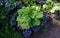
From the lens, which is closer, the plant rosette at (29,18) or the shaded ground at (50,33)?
the plant rosette at (29,18)

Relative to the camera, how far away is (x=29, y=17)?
13.9ft

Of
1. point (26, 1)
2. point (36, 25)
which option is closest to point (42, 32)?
point (36, 25)

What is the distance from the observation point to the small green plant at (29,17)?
13.8ft

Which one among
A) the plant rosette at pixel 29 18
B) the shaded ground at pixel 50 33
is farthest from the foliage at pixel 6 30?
the shaded ground at pixel 50 33

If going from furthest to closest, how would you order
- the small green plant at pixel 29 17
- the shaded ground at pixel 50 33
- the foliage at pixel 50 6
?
the foliage at pixel 50 6 < the shaded ground at pixel 50 33 < the small green plant at pixel 29 17

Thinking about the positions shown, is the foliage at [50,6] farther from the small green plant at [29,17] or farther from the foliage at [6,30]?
the foliage at [6,30]

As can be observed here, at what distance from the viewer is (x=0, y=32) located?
14.1 ft

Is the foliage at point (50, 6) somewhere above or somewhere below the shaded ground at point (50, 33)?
above

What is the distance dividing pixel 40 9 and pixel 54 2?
55 cm

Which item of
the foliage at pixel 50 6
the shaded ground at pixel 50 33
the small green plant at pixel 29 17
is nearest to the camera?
the small green plant at pixel 29 17

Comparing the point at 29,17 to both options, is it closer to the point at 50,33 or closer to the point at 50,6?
the point at 50,33

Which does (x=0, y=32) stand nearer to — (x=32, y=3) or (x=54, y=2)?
(x=32, y=3)

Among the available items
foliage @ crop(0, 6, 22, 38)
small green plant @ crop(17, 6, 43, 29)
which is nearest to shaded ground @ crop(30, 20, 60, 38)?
small green plant @ crop(17, 6, 43, 29)

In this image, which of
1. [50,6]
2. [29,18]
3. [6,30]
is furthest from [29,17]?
[50,6]
